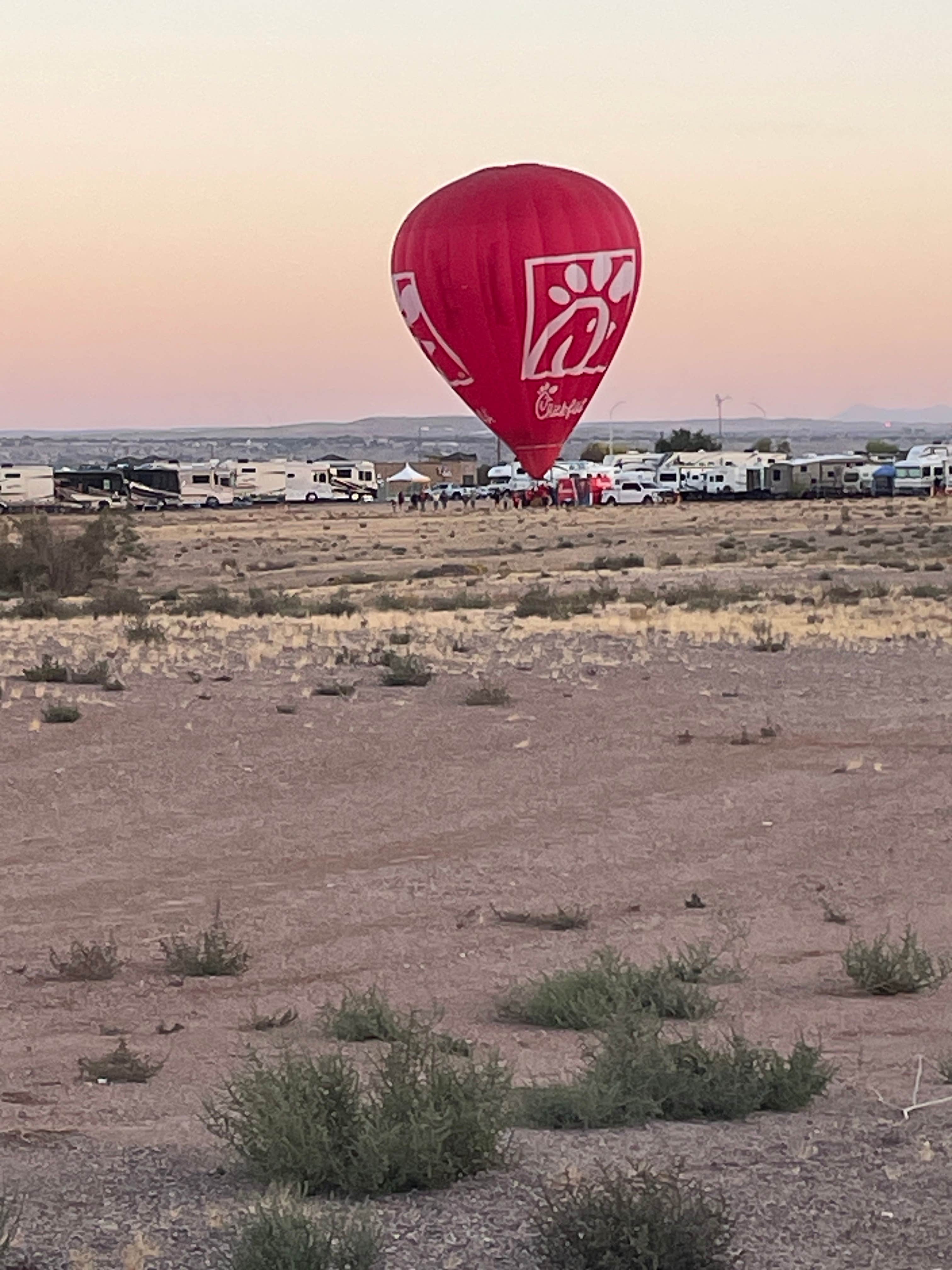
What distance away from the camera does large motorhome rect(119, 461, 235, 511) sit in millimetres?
130000

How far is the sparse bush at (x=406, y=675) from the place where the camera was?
23797 mm

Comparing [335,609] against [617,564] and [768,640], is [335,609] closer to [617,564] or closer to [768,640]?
[768,640]

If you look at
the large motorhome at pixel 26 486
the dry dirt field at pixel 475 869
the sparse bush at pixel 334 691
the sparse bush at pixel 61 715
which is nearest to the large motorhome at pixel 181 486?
the large motorhome at pixel 26 486

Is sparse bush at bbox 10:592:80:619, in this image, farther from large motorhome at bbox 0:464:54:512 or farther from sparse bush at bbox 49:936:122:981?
large motorhome at bbox 0:464:54:512

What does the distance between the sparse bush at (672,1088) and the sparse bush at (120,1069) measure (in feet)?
6.53

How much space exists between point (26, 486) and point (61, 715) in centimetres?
10582

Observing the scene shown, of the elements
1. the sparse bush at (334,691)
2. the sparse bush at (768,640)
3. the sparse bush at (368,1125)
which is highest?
the sparse bush at (368,1125)

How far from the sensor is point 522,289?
30.0 metres

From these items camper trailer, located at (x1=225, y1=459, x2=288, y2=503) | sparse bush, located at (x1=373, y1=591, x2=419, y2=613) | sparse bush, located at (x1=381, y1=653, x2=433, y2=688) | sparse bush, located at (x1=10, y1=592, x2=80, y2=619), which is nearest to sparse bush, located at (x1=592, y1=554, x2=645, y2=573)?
sparse bush, located at (x1=373, y1=591, x2=419, y2=613)

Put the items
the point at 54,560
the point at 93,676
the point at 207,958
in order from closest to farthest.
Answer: the point at 207,958
the point at 93,676
the point at 54,560

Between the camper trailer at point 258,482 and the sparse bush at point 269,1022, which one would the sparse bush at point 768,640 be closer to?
the sparse bush at point 269,1022

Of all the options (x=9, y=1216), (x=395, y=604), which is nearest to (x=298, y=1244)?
(x=9, y=1216)

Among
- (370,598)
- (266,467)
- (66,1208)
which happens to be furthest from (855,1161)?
(266,467)

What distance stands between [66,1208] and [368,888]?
7573 mm
